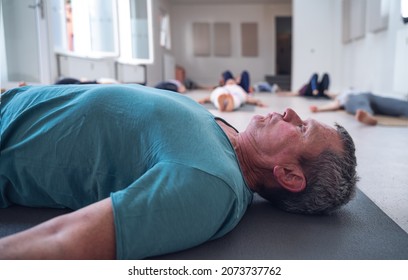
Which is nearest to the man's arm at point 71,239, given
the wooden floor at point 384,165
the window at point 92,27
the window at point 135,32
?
the wooden floor at point 384,165

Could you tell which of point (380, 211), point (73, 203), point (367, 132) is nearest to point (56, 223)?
point (73, 203)

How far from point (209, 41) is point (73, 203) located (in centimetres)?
1080

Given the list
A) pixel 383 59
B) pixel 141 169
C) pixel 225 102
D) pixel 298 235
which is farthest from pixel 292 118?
pixel 225 102

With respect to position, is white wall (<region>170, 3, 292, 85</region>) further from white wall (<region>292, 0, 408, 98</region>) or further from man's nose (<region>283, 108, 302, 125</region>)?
man's nose (<region>283, 108, 302, 125</region>)

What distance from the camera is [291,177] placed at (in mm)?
950

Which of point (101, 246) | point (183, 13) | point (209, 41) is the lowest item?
point (101, 246)

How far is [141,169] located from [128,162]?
0.04 m

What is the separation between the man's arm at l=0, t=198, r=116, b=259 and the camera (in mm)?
619

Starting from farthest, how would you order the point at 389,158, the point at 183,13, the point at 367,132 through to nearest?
the point at 183,13 < the point at 367,132 < the point at 389,158

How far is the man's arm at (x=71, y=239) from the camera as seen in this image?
619 mm

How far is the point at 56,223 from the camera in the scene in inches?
25.8

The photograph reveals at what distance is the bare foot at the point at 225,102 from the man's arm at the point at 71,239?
3142 mm

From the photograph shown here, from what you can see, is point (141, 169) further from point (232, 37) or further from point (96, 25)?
point (232, 37)
